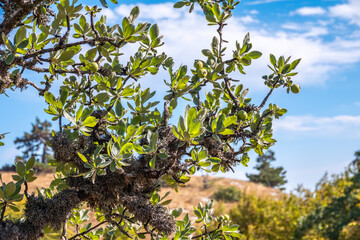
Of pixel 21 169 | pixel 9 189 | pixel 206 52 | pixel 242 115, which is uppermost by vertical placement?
pixel 206 52

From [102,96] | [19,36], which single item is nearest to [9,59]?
[19,36]

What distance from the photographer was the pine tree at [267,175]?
31.9m

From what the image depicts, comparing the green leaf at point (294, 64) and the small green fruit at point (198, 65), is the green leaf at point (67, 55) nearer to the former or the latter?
the small green fruit at point (198, 65)

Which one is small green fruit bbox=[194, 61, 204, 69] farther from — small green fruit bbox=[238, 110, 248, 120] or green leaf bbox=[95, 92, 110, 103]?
green leaf bbox=[95, 92, 110, 103]

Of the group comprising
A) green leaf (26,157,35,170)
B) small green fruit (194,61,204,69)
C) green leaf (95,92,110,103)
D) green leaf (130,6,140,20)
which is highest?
green leaf (130,6,140,20)

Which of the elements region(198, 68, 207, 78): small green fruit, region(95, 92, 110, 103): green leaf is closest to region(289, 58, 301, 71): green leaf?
region(198, 68, 207, 78): small green fruit

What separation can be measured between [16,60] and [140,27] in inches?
32.2

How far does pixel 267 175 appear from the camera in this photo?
105 feet

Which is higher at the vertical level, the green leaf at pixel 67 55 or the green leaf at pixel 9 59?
the green leaf at pixel 67 55

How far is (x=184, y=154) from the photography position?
212cm

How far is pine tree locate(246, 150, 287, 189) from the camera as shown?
105ft

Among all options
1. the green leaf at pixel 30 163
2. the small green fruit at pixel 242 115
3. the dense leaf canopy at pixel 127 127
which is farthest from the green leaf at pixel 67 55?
the small green fruit at pixel 242 115

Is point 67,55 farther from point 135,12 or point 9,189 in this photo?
point 9,189

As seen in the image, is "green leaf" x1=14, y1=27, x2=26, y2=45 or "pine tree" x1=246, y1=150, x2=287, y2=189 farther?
"pine tree" x1=246, y1=150, x2=287, y2=189
